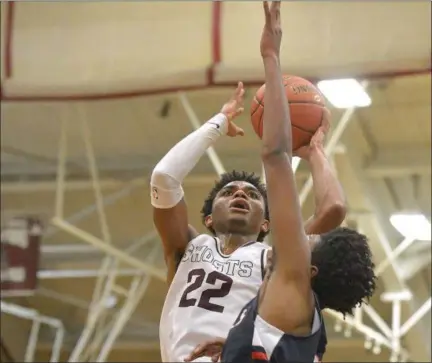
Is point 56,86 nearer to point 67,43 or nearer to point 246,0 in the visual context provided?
point 67,43

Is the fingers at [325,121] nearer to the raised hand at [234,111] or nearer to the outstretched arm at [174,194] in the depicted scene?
the raised hand at [234,111]

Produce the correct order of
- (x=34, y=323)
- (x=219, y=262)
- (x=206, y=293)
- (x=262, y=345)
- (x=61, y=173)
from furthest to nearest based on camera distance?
(x=34, y=323), (x=61, y=173), (x=219, y=262), (x=206, y=293), (x=262, y=345)

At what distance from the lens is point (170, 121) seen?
9.66 meters

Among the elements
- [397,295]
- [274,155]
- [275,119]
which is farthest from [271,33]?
[397,295]

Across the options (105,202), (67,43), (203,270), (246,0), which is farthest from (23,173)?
(203,270)

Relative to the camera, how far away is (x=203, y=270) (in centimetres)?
347

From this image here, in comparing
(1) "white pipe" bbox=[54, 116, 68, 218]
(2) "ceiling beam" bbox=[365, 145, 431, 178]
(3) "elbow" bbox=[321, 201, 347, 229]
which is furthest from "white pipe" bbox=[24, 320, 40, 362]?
(3) "elbow" bbox=[321, 201, 347, 229]

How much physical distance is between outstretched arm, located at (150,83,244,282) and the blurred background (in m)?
3.87

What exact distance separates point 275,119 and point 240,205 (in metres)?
0.67

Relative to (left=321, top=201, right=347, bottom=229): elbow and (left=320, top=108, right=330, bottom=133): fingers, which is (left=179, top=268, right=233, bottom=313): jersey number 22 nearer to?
(left=321, top=201, right=347, bottom=229): elbow

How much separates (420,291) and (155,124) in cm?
337

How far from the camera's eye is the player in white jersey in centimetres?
334

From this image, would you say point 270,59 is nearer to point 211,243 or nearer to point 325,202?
point 325,202

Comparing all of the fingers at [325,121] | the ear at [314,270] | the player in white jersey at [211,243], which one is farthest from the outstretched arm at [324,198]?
the ear at [314,270]
